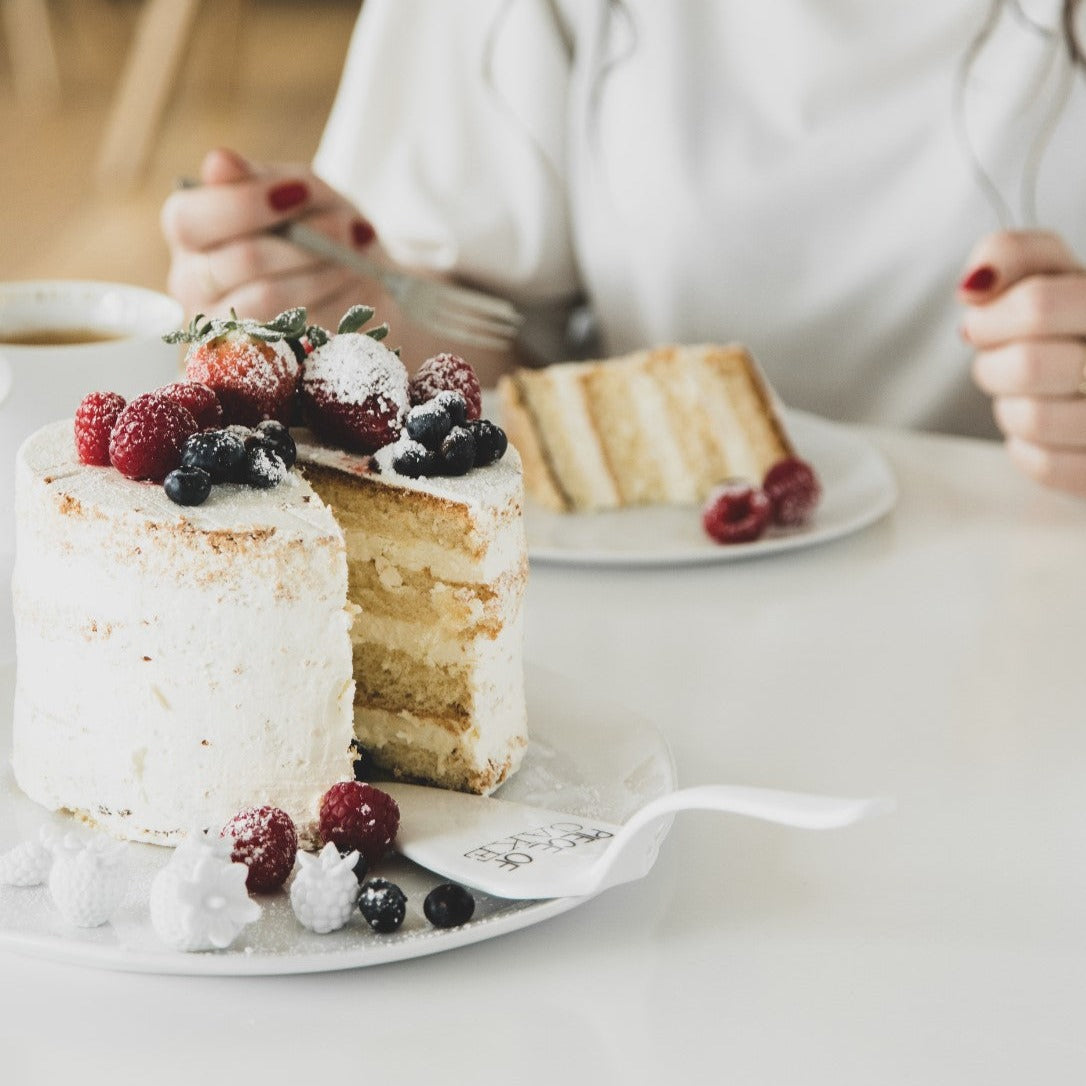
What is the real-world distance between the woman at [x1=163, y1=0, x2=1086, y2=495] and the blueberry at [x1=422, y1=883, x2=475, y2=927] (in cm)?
118

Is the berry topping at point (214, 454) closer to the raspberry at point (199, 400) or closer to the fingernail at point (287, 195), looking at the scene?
the raspberry at point (199, 400)

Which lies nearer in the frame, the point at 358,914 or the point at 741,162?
the point at 358,914

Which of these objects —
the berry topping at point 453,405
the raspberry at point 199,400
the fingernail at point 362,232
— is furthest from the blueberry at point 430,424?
the fingernail at point 362,232

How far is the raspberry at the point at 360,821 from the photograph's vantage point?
2.97 ft

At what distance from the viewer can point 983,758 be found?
44.8 inches

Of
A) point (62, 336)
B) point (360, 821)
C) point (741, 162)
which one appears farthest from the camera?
point (741, 162)

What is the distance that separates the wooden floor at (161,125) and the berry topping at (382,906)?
3959 millimetres

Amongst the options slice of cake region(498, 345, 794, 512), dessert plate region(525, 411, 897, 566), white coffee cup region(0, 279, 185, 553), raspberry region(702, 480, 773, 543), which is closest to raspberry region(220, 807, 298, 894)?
white coffee cup region(0, 279, 185, 553)

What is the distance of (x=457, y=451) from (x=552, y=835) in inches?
10.4

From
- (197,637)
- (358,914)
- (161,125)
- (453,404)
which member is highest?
(453,404)

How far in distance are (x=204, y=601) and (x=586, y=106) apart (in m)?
1.46

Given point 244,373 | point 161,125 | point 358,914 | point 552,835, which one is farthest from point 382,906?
point 161,125

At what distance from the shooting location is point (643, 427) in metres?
1.84

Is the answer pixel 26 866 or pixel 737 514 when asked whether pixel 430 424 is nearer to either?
pixel 26 866
